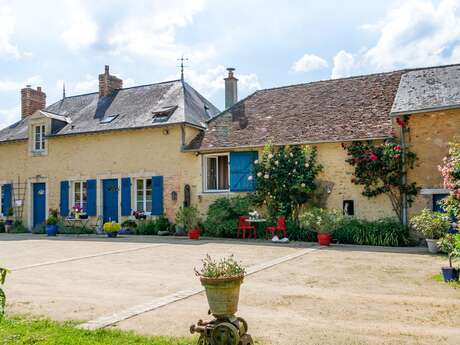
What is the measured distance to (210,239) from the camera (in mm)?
13922

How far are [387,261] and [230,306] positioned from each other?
5.89 m

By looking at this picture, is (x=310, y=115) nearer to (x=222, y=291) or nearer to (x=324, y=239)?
(x=324, y=239)

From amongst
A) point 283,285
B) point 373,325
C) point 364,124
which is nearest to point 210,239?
point 364,124

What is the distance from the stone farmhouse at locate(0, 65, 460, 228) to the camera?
→ 1251 centimetres

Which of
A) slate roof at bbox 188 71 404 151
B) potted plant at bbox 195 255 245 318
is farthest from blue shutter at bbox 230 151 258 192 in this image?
potted plant at bbox 195 255 245 318

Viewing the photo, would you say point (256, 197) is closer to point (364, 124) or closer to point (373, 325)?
point (364, 124)

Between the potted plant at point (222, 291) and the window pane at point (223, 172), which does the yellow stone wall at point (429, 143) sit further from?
the potted plant at point (222, 291)

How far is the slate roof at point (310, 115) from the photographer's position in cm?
1346

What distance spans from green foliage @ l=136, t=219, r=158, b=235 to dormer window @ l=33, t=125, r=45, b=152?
6.35 meters

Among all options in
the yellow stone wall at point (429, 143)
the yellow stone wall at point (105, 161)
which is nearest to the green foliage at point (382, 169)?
the yellow stone wall at point (429, 143)

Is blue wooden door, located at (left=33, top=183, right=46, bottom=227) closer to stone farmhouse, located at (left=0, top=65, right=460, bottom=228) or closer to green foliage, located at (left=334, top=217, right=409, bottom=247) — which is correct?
stone farmhouse, located at (left=0, top=65, right=460, bottom=228)

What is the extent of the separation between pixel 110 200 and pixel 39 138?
16.0ft

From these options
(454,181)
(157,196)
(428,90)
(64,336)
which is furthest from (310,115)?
(64,336)

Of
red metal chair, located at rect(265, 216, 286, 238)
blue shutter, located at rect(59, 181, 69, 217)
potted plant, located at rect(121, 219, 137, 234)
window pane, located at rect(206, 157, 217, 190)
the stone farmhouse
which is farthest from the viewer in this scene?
blue shutter, located at rect(59, 181, 69, 217)
